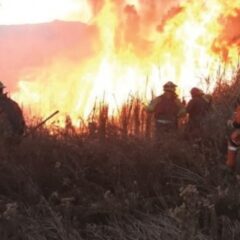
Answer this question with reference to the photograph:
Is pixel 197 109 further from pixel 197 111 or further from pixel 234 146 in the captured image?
pixel 234 146

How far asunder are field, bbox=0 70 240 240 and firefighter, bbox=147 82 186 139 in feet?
8.33

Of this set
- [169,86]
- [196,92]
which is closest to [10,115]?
[169,86]

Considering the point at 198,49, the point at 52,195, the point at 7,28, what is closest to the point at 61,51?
the point at 7,28

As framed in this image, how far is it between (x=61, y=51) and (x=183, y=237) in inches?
907

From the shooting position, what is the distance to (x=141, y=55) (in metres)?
18.2

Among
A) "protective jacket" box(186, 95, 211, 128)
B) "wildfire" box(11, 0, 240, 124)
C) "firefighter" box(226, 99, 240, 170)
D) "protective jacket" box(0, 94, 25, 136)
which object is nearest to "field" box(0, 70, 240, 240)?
"firefighter" box(226, 99, 240, 170)

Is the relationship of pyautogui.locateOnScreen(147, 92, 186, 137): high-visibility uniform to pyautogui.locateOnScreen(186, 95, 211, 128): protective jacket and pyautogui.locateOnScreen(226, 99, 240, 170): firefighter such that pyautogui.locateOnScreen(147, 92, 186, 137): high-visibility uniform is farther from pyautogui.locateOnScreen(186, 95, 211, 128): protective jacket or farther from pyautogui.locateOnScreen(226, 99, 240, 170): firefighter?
pyautogui.locateOnScreen(226, 99, 240, 170): firefighter

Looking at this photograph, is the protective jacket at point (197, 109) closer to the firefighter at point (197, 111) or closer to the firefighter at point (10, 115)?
the firefighter at point (197, 111)

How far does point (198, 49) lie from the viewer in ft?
52.2

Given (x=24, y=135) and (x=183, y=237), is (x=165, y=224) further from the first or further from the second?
(x=24, y=135)

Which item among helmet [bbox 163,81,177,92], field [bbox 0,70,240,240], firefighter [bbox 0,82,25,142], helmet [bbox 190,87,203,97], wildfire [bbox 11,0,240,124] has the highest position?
wildfire [bbox 11,0,240,124]

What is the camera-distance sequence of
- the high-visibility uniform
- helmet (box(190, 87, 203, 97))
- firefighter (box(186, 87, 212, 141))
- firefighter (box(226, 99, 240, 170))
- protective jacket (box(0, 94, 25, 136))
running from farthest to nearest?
helmet (box(190, 87, 203, 97)) → the high-visibility uniform → protective jacket (box(0, 94, 25, 136)) → firefighter (box(186, 87, 212, 141)) → firefighter (box(226, 99, 240, 170))

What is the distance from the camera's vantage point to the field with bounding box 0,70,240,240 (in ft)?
23.8

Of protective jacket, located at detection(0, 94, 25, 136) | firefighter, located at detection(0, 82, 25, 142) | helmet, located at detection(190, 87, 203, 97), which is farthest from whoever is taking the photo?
helmet, located at detection(190, 87, 203, 97)
